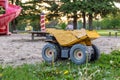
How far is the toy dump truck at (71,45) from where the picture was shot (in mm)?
7562

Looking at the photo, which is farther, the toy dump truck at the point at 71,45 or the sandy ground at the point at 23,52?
the sandy ground at the point at 23,52

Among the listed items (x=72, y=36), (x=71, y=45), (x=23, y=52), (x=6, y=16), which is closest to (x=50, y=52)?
(x=71, y=45)

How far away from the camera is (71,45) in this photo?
7.91m

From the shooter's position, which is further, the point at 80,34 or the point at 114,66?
the point at 80,34

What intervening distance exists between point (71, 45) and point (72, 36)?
0.25 m

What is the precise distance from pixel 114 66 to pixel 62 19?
3474 centimetres

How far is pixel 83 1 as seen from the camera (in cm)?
3588

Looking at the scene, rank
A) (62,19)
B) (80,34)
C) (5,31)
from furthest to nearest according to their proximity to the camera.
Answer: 1. (62,19)
2. (5,31)
3. (80,34)

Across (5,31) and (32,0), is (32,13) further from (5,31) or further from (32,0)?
(5,31)

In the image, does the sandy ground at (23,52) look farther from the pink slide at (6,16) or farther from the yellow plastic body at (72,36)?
the pink slide at (6,16)

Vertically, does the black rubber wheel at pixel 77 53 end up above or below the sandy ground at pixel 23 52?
above

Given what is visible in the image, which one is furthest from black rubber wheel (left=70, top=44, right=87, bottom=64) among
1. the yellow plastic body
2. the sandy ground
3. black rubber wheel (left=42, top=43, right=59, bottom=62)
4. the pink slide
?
the pink slide

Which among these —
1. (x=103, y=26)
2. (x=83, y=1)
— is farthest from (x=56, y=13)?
(x=103, y=26)

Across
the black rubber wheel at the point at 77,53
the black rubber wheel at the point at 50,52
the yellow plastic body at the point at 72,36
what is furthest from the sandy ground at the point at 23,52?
the black rubber wheel at the point at 77,53
